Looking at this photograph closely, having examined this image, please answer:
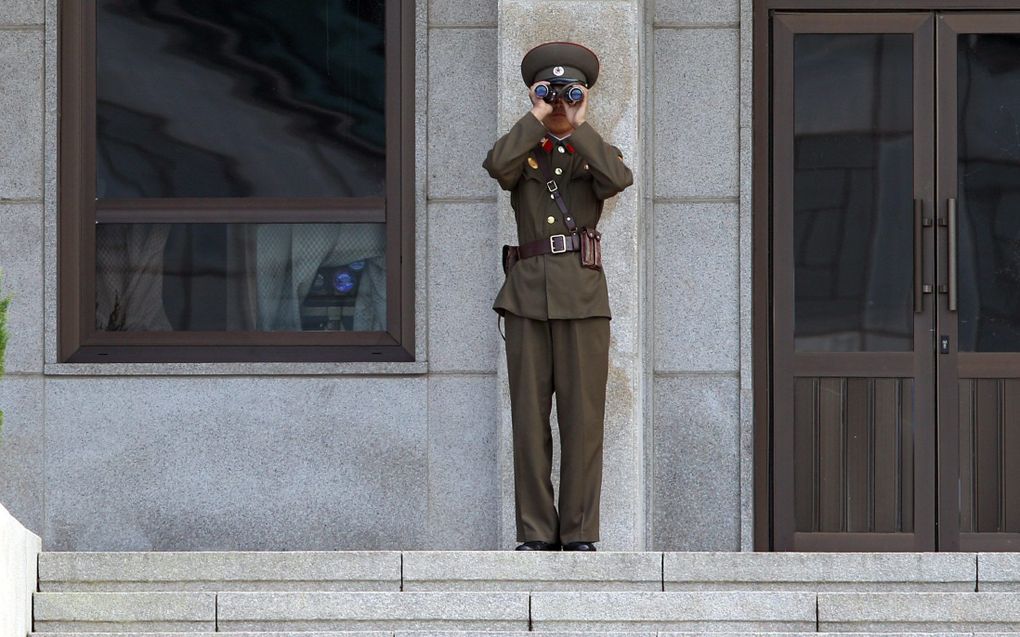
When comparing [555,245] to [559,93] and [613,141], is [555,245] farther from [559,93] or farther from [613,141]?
[613,141]

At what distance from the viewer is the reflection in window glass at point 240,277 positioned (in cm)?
949

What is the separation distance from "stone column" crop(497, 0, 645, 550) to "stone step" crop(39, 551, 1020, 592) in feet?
4.35

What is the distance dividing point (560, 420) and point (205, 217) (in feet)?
8.37

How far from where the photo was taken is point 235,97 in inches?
375

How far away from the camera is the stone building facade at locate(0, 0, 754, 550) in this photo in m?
9.30

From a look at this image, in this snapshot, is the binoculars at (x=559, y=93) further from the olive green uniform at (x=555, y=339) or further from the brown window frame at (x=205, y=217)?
the brown window frame at (x=205, y=217)

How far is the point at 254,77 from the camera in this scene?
375 inches

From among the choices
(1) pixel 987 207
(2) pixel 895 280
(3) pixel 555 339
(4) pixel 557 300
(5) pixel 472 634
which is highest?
(1) pixel 987 207

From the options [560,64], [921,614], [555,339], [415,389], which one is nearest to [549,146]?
[560,64]

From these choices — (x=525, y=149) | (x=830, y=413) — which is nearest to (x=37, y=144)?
(x=525, y=149)

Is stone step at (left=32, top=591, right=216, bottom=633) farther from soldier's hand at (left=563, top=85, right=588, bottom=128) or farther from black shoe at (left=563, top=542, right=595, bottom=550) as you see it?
soldier's hand at (left=563, top=85, right=588, bottom=128)

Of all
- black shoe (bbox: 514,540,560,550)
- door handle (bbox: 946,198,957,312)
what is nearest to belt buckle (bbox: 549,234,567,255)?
black shoe (bbox: 514,540,560,550)

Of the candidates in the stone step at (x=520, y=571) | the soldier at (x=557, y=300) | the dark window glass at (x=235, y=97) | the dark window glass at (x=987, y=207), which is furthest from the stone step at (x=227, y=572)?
the dark window glass at (x=987, y=207)

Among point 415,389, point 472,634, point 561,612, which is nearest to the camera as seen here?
point 472,634
